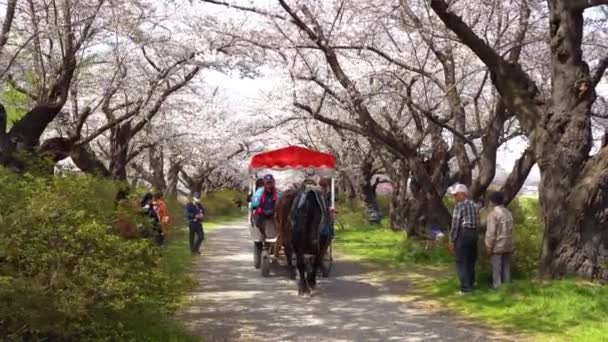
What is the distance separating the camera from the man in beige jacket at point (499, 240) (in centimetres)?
1066

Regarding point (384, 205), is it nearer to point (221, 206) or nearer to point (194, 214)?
point (221, 206)

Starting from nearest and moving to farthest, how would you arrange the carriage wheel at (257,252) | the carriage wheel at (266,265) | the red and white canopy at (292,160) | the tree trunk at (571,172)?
the tree trunk at (571,172) < the carriage wheel at (266,265) < the carriage wheel at (257,252) < the red and white canopy at (292,160)

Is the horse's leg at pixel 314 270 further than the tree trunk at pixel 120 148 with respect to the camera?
No

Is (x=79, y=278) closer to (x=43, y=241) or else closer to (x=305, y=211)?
(x=43, y=241)

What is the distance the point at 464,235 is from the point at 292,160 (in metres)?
5.77

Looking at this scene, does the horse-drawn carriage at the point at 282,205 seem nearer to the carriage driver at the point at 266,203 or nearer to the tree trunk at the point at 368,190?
the carriage driver at the point at 266,203

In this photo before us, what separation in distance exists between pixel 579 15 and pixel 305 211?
209 inches

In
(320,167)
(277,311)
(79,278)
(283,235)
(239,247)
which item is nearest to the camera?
(79,278)

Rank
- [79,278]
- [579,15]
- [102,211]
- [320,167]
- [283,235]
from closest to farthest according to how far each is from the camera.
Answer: [79,278] < [102,211] < [579,15] < [283,235] < [320,167]

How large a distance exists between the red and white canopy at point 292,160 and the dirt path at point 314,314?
2.90 meters

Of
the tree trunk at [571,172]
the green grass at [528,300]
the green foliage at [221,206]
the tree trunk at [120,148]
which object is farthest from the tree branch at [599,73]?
the green foliage at [221,206]

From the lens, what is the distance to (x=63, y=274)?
235 inches

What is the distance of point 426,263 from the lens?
15.9 meters

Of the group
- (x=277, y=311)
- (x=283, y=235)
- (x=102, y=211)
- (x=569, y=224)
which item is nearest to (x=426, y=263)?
(x=283, y=235)
